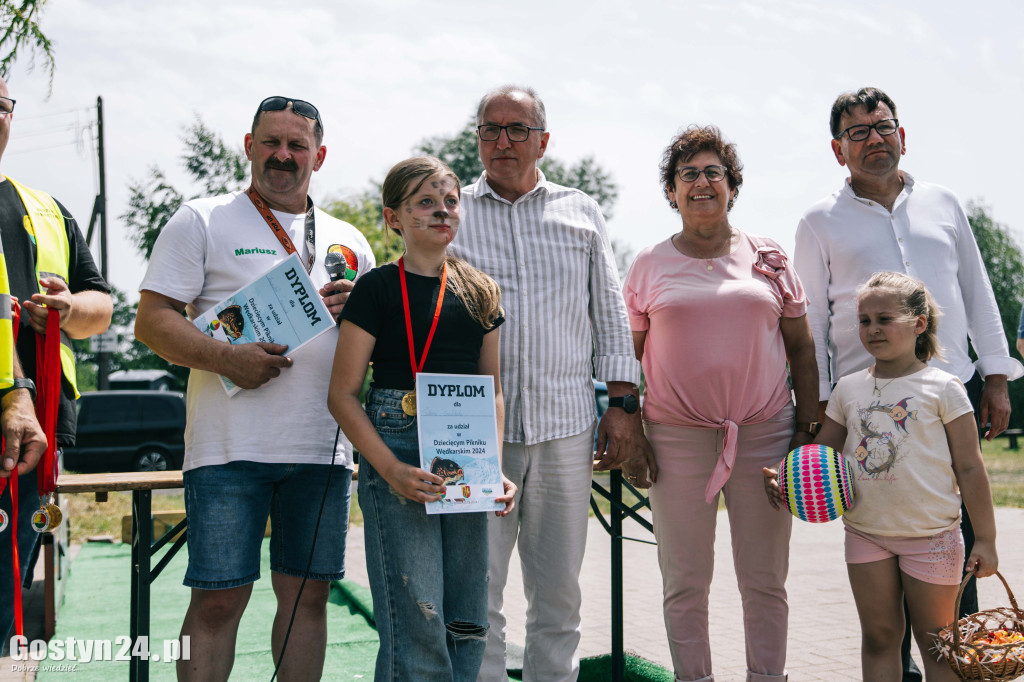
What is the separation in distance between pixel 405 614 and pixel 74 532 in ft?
32.8

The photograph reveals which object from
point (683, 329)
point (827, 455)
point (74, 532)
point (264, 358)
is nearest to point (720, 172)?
point (683, 329)

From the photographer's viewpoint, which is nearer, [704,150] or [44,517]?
[44,517]

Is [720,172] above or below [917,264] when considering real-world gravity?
above

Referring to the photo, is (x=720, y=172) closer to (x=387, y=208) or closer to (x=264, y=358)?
(x=387, y=208)

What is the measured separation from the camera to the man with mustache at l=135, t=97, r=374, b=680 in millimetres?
2875

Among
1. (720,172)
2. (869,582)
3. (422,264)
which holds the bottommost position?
(869,582)

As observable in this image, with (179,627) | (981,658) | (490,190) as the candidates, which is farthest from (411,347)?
(179,627)

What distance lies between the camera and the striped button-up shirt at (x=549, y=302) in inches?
135

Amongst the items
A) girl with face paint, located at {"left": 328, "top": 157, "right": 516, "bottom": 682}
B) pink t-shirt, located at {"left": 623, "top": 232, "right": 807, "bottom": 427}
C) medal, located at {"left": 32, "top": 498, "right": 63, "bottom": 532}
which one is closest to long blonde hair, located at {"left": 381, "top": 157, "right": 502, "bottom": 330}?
girl with face paint, located at {"left": 328, "top": 157, "right": 516, "bottom": 682}

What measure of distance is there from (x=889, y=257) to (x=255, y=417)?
2.60 metres

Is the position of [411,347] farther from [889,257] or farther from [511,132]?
[889,257]

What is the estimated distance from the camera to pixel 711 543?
11.7ft

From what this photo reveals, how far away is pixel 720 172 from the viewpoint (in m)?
3.64

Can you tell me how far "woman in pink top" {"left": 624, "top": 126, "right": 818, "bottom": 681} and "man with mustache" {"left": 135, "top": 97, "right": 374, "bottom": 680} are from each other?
131 cm
